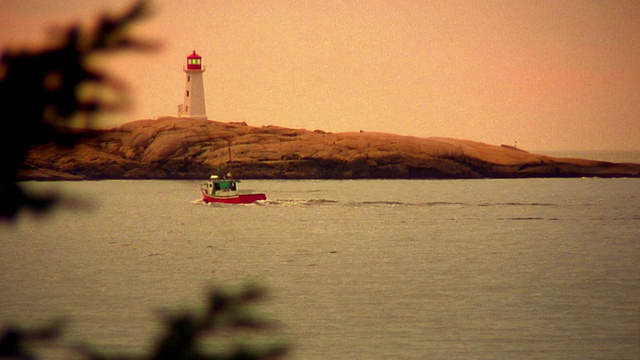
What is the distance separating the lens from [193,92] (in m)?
125

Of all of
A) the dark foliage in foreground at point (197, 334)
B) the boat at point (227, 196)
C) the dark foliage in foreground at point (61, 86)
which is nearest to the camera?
the dark foliage in foreground at point (61, 86)

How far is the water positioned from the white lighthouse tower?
42.0 meters

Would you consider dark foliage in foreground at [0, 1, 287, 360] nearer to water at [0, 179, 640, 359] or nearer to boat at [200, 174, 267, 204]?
water at [0, 179, 640, 359]

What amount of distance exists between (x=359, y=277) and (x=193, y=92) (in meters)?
89.0

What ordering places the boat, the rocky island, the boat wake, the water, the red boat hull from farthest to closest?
the rocky island
the boat wake
the boat
the red boat hull
the water

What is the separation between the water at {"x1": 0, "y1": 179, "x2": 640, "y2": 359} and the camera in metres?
24.8

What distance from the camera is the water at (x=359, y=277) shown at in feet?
81.3

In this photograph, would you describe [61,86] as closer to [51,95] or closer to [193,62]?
[51,95]

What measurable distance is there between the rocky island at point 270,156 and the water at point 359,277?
142 ft

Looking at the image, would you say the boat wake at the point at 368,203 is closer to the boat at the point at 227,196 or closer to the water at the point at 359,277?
the boat at the point at 227,196

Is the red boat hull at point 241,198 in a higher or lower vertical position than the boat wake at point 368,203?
higher

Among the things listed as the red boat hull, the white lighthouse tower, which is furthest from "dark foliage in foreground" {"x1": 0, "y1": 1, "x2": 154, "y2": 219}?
the white lighthouse tower

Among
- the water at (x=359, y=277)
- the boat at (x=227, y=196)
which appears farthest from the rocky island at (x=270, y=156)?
the water at (x=359, y=277)

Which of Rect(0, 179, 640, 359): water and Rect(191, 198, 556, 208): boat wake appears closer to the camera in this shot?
Rect(0, 179, 640, 359): water
